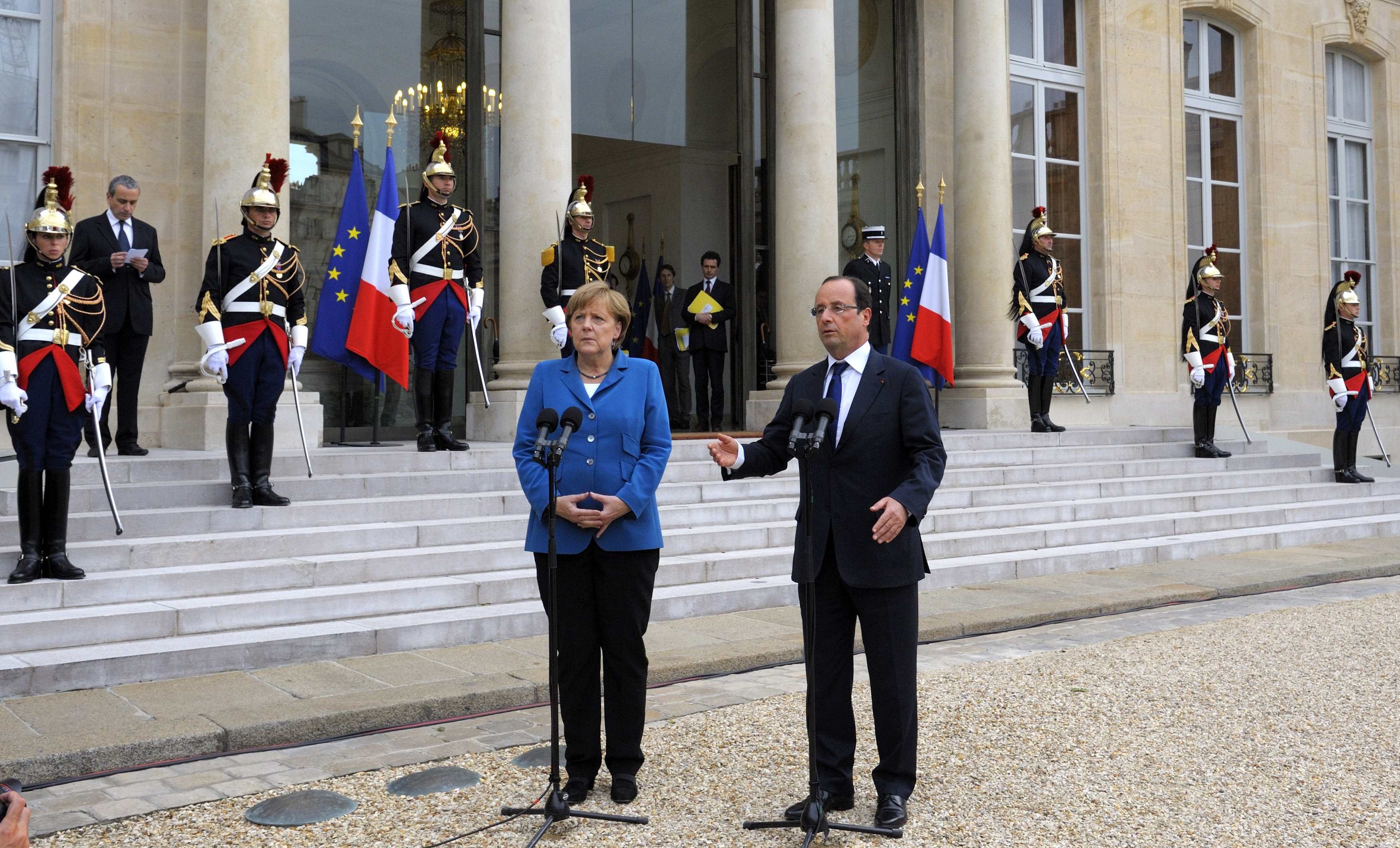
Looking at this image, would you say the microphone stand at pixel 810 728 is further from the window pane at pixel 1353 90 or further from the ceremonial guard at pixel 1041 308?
the window pane at pixel 1353 90

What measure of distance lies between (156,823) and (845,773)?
218cm

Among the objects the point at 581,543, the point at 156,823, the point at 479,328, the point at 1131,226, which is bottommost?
the point at 156,823

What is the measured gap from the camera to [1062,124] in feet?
56.1

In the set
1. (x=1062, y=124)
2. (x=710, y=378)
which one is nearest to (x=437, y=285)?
(x=710, y=378)

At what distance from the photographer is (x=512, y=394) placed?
11.0 m

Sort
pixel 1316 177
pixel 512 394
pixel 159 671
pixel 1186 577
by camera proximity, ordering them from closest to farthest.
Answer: pixel 159 671 < pixel 1186 577 < pixel 512 394 < pixel 1316 177

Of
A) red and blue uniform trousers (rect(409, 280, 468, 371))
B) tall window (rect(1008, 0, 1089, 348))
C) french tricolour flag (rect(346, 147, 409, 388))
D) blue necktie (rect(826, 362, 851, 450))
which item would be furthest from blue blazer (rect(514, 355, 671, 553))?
tall window (rect(1008, 0, 1089, 348))

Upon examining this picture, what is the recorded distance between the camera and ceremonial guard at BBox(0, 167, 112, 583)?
636 cm

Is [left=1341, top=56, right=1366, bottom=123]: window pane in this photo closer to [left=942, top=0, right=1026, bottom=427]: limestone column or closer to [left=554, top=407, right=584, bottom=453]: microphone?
[left=942, top=0, right=1026, bottom=427]: limestone column

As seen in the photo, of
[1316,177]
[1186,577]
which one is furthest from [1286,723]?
[1316,177]

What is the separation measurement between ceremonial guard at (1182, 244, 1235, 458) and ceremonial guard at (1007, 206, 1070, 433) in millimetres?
1275

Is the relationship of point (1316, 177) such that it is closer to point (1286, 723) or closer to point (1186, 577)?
point (1186, 577)

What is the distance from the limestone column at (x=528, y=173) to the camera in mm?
11055

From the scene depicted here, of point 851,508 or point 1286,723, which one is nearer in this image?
point 851,508
